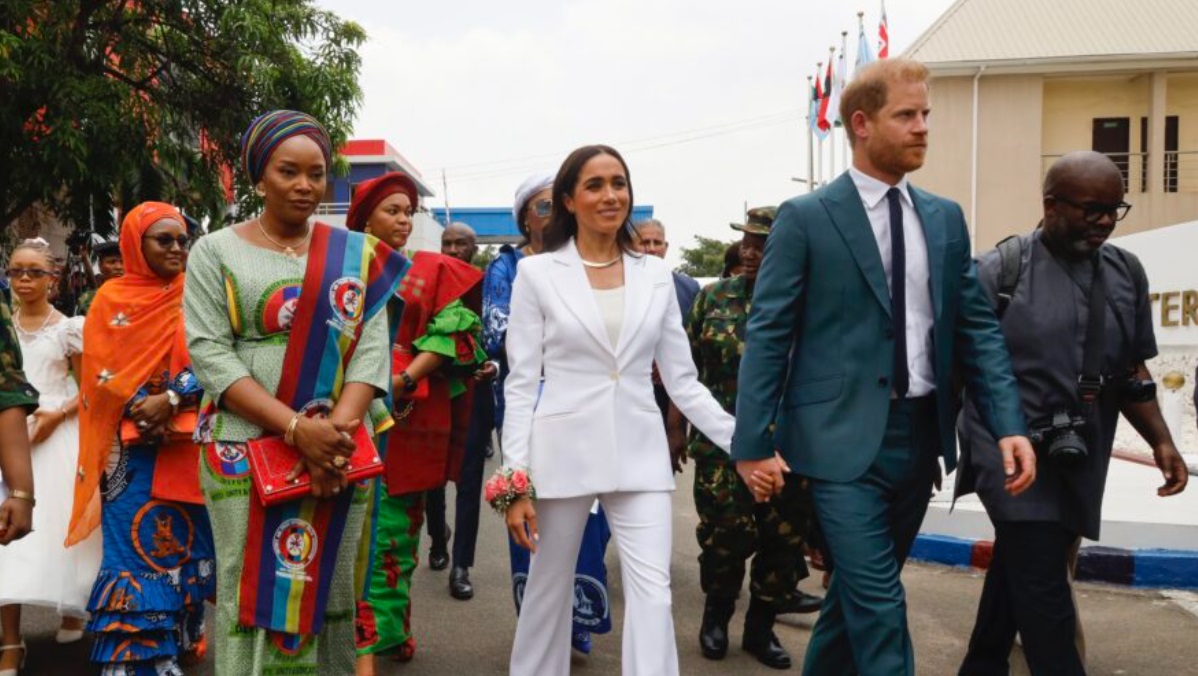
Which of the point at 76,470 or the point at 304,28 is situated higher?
the point at 304,28

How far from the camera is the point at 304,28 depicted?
1526 centimetres

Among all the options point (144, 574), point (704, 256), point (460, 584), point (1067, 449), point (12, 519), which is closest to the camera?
point (12, 519)

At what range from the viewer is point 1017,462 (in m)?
3.60

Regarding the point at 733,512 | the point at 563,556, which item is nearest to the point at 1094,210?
the point at 733,512

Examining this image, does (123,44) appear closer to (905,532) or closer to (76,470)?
(76,470)

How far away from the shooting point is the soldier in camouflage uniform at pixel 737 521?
5422 millimetres

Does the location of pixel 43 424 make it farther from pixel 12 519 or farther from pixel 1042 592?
pixel 1042 592

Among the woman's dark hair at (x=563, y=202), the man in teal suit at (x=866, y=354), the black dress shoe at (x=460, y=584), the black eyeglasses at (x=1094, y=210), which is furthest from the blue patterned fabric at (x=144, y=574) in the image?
the black eyeglasses at (x=1094, y=210)

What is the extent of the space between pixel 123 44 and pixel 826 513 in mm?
13067

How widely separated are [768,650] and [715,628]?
0.92ft

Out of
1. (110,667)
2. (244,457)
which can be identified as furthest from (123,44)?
(244,457)

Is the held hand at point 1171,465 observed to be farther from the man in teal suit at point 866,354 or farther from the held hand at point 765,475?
the held hand at point 765,475

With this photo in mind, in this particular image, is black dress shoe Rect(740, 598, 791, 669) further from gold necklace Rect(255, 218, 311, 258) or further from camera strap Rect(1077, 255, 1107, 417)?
gold necklace Rect(255, 218, 311, 258)

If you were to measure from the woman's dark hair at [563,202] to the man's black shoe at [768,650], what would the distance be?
80.4 inches
